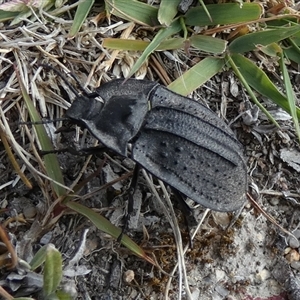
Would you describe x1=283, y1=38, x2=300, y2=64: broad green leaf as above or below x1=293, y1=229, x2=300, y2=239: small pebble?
above

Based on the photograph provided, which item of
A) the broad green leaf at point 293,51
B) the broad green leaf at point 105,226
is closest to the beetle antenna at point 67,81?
the broad green leaf at point 105,226

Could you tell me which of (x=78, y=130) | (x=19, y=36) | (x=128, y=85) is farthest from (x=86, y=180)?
(x=19, y=36)

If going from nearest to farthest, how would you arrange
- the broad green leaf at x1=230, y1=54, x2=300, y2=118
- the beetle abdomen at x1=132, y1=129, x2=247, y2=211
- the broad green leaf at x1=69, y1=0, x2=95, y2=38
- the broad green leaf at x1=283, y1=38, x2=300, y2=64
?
the beetle abdomen at x1=132, y1=129, x2=247, y2=211
the broad green leaf at x1=69, y1=0, x2=95, y2=38
the broad green leaf at x1=230, y1=54, x2=300, y2=118
the broad green leaf at x1=283, y1=38, x2=300, y2=64

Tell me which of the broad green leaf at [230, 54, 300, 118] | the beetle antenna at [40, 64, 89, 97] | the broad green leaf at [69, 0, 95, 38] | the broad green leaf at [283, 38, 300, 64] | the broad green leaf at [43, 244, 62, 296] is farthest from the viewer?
the broad green leaf at [283, 38, 300, 64]

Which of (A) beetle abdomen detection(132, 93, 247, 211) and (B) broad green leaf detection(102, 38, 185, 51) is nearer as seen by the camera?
(A) beetle abdomen detection(132, 93, 247, 211)

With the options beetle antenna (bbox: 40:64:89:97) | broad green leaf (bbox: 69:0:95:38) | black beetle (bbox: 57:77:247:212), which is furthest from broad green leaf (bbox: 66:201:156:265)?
broad green leaf (bbox: 69:0:95:38)

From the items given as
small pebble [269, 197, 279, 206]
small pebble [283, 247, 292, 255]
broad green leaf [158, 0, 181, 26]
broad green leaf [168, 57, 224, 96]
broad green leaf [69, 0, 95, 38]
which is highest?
broad green leaf [69, 0, 95, 38]

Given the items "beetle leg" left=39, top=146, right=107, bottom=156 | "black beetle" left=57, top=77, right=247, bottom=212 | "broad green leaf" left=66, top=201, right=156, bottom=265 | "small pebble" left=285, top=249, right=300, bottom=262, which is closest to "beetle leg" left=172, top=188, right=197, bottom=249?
"black beetle" left=57, top=77, right=247, bottom=212

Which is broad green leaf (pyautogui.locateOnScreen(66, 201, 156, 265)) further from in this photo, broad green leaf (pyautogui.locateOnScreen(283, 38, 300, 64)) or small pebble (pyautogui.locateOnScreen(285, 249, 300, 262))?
broad green leaf (pyautogui.locateOnScreen(283, 38, 300, 64))

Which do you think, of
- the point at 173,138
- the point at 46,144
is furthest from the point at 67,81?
the point at 173,138
